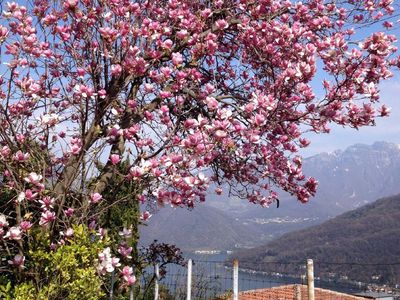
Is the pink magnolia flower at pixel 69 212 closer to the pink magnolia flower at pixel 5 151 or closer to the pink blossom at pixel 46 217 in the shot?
the pink blossom at pixel 46 217

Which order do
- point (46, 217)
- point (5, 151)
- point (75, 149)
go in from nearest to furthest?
point (46, 217)
point (75, 149)
point (5, 151)

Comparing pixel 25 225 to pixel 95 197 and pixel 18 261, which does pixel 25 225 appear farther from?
pixel 95 197

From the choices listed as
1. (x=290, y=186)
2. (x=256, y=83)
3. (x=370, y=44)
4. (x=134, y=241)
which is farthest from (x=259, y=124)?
(x=134, y=241)

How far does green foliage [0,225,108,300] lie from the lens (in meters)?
4.93

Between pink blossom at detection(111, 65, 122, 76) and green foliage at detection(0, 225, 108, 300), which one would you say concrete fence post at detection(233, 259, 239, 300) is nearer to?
green foliage at detection(0, 225, 108, 300)

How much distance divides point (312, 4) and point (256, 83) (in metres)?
1.38

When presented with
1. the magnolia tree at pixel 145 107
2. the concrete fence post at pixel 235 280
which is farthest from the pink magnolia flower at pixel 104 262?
the concrete fence post at pixel 235 280

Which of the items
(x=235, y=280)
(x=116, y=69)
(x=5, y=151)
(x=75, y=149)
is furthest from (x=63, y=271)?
(x=235, y=280)

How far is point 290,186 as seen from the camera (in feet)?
21.8

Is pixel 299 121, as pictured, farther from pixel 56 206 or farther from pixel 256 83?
pixel 56 206

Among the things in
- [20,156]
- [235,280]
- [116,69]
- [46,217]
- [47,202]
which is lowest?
[235,280]

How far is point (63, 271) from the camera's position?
4.95m

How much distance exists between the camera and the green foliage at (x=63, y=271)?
4930 mm

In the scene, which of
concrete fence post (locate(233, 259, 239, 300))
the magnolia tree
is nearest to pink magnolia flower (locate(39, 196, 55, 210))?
the magnolia tree
